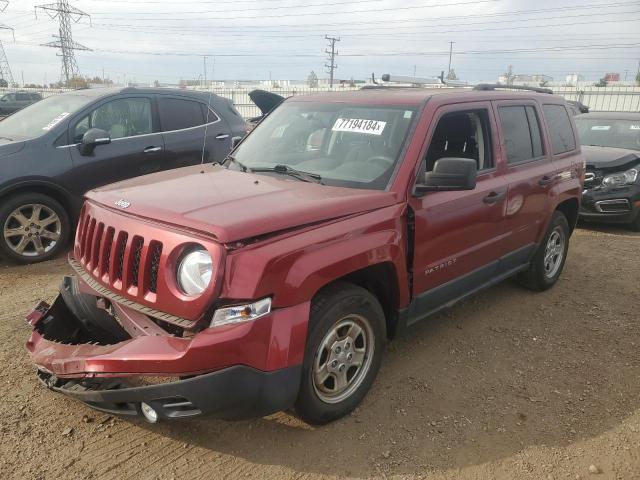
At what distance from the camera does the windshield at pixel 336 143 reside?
3242 millimetres

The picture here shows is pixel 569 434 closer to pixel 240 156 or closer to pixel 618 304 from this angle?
pixel 618 304

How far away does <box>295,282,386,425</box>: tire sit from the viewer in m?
2.66

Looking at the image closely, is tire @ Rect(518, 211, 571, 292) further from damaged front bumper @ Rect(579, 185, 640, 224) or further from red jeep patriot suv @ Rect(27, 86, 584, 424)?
damaged front bumper @ Rect(579, 185, 640, 224)

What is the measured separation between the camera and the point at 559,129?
492 cm

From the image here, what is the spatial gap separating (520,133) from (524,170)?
1.06 feet

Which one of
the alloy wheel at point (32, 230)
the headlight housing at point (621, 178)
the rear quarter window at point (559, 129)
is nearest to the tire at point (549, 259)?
the rear quarter window at point (559, 129)

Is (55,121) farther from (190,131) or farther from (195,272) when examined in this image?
(195,272)

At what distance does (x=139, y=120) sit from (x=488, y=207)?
4.48 meters

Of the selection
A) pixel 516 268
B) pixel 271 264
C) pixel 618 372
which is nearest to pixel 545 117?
pixel 516 268

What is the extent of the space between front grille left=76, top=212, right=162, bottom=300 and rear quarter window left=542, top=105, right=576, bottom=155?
12.5ft

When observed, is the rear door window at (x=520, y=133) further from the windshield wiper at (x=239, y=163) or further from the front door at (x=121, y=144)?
the front door at (x=121, y=144)

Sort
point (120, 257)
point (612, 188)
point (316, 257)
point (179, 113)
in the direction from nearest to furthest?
point (316, 257)
point (120, 257)
point (179, 113)
point (612, 188)

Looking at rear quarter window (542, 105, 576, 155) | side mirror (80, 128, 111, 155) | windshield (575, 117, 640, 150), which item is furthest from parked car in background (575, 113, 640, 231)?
side mirror (80, 128, 111, 155)

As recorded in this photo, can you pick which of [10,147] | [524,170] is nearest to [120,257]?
[524,170]
